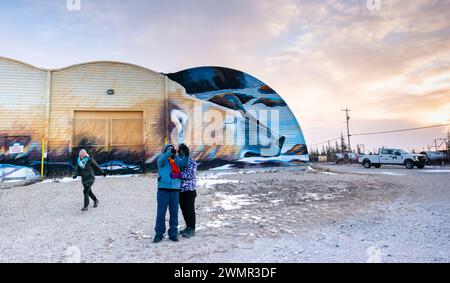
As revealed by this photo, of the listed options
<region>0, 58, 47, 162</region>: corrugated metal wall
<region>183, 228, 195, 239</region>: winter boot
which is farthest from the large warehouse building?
<region>183, 228, 195, 239</region>: winter boot

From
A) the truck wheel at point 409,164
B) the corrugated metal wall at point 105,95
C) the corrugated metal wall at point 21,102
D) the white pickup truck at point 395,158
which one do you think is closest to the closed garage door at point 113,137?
the corrugated metal wall at point 105,95

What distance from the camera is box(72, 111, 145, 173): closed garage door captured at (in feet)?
50.4

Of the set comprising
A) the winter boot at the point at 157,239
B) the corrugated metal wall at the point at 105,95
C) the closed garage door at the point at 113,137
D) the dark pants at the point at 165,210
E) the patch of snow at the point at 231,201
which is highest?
the corrugated metal wall at the point at 105,95

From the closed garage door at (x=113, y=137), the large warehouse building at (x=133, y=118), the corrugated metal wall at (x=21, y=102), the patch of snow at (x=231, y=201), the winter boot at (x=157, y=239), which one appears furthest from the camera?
the closed garage door at (x=113, y=137)

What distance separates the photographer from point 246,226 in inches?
231

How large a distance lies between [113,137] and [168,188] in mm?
12248

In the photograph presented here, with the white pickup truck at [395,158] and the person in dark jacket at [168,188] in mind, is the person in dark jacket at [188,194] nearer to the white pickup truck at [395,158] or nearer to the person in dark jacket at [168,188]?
the person in dark jacket at [168,188]

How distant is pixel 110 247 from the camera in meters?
4.63

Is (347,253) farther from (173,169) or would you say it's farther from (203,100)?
(203,100)

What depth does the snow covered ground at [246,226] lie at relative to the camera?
4164 millimetres

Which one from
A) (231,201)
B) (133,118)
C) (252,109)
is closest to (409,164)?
(252,109)

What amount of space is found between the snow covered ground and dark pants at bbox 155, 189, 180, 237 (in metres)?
0.25

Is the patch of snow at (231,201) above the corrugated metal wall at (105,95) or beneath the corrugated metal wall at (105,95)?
beneath

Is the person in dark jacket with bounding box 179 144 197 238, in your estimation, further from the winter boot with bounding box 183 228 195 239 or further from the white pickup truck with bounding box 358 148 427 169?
the white pickup truck with bounding box 358 148 427 169
